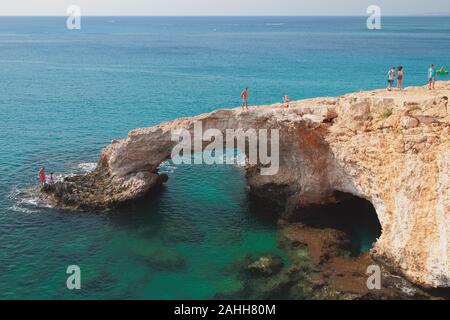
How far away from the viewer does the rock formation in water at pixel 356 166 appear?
25125 millimetres

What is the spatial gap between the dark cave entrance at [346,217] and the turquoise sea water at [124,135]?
3732 millimetres

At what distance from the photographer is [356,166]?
98.5ft

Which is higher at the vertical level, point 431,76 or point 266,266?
point 431,76

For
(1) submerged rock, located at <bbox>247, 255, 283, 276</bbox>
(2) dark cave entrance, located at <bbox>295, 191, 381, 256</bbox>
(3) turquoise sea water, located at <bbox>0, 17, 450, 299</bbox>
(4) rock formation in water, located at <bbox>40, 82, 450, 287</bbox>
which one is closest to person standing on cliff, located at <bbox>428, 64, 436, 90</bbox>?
(4) rock formation in water, located at <bbox>40, 82, 450, 287</bbox>

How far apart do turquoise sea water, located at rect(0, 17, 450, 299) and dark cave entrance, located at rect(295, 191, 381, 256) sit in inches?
147

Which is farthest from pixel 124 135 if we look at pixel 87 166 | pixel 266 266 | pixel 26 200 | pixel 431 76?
pixel 431 76

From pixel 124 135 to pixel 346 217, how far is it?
104ft

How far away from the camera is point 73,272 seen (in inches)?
1107

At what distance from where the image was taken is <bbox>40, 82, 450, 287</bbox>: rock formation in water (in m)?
25.1

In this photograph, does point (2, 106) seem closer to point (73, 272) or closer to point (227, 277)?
point (73, 272)

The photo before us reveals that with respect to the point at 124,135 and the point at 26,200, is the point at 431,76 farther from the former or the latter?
the point at 124,135
